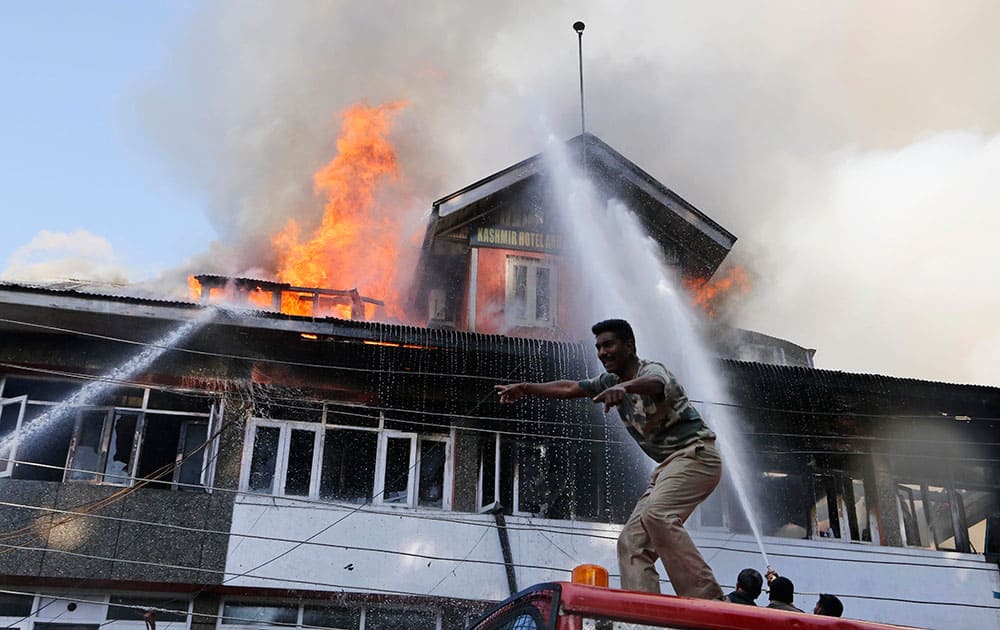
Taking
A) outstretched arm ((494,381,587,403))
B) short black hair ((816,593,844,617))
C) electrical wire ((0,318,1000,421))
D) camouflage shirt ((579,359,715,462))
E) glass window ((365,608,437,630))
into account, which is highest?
electrical wire ((0,318,1000,421))

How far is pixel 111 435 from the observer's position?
46.3 feet

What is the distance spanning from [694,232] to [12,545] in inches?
559

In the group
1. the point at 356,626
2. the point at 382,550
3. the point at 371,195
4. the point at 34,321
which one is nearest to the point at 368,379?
the point at 382,550

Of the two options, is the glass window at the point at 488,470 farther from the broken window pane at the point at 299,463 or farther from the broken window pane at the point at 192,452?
the broken window pane at the point at 192,452

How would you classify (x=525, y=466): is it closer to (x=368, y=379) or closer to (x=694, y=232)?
(x=368, y=379)

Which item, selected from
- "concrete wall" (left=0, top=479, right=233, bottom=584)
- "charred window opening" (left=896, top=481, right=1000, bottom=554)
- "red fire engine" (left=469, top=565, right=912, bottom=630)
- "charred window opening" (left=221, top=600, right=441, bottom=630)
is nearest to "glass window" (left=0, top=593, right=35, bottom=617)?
"concrete wall" (left=0, top=479, right=233, bottom=584)

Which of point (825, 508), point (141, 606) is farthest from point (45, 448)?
point (825, 508)

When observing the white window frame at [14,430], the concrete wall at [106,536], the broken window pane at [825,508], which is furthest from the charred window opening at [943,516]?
the white window frame at [14,430]

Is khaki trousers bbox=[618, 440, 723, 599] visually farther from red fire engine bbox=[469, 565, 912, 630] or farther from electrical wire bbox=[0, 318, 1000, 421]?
electrical wire bbox=[0, 318, 1000, 421]

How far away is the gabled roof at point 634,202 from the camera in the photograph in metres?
18.2

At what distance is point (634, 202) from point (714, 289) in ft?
14.0

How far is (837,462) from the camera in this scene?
1669 centimetres

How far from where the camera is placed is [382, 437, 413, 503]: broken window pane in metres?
14.7

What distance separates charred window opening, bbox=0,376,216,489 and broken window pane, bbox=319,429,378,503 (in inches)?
76.1
